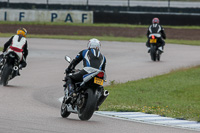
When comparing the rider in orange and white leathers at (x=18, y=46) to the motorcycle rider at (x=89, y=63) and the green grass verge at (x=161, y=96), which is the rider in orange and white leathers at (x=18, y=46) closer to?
the green grass verge at (x=161, y=96)

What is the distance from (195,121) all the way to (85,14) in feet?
110

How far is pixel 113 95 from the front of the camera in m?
14.9

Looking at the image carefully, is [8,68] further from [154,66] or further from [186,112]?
[154,66]

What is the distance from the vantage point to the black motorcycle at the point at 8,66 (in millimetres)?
16156

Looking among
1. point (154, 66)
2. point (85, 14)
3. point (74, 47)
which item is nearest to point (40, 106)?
point (154, 66)

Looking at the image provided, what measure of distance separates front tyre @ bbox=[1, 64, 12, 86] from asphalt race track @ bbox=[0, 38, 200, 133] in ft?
0.63

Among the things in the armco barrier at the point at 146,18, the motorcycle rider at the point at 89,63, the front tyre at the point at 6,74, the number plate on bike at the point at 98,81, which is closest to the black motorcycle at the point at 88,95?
the number plate on bike at the point at 98,81

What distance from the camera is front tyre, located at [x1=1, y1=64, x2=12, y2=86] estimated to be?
16109 mm

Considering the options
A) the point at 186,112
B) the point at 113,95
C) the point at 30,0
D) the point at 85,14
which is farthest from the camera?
the point at 30,0

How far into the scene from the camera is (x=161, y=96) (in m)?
14.7

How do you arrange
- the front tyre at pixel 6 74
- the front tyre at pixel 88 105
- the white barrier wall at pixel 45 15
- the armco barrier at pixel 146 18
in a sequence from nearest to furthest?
the front tyre at pixel 88 105 < the front tyre at pixel 6 74 < the armco barrier at pixel 146 18 < the white barrier wall at pixel 45 15

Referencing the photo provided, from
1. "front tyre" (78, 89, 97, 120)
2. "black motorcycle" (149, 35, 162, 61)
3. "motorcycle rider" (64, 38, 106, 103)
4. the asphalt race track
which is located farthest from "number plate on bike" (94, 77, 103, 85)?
"black motorcycle" (149, 35, 162, 61)

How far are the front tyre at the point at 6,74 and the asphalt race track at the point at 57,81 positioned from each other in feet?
0.63

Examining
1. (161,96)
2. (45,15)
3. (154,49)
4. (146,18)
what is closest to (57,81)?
(161,96)
